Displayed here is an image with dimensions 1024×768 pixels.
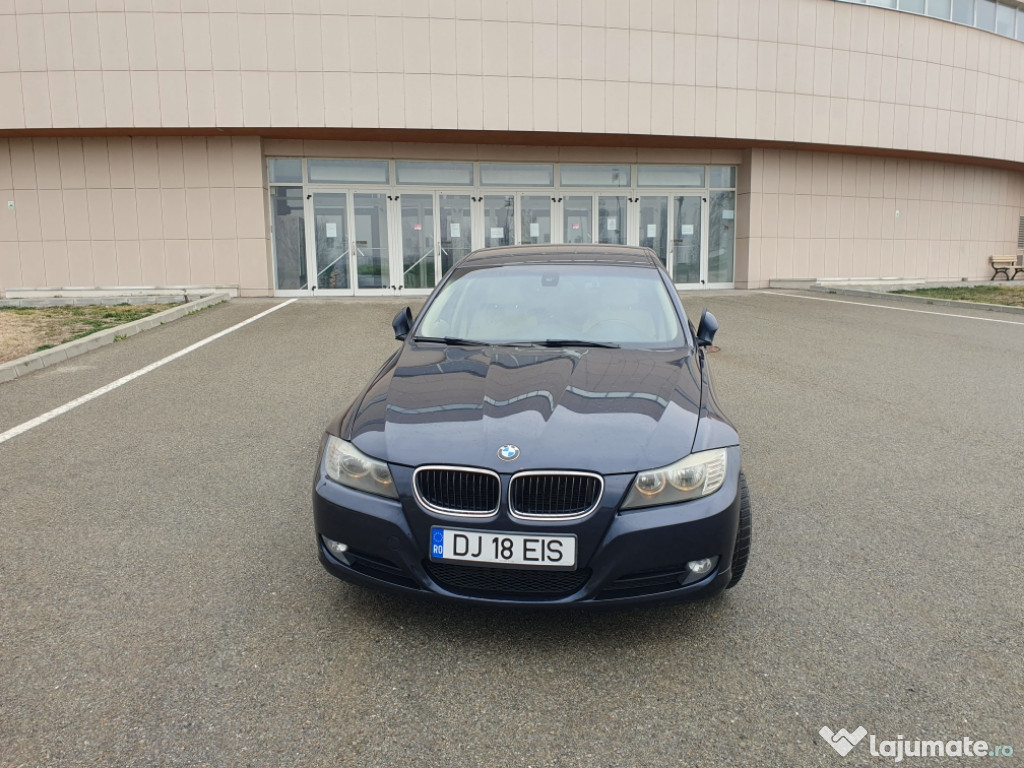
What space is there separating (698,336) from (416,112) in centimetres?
1518

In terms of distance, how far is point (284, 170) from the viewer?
63.4 feet

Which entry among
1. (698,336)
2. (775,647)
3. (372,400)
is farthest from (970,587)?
(372,400)

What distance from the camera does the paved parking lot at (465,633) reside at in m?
2.37

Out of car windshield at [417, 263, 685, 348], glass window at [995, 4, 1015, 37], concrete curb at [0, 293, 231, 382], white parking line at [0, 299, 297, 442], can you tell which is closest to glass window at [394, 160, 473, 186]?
concrete curb at [0, 293, 231, 382]

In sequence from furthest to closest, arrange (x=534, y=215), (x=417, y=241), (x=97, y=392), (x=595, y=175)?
(x=595, y=175)
(x=534, y=215)
(x=417, y=241)
(x=97, y=392)

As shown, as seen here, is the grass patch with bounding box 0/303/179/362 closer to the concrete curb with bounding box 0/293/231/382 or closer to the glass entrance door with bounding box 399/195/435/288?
the concrete curb with bounding box 0/293/231/382

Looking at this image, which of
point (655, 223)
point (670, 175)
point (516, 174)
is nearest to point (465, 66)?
point (516, 174)

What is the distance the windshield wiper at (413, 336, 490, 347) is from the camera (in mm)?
4145

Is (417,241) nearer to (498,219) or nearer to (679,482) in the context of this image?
(498,219)

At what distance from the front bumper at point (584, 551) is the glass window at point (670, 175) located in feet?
64.4

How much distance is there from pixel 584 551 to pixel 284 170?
18606 millimetres

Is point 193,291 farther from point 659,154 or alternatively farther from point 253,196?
point 659,154

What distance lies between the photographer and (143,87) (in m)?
17.4

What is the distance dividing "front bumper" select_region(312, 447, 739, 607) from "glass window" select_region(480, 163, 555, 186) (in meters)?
18.4
